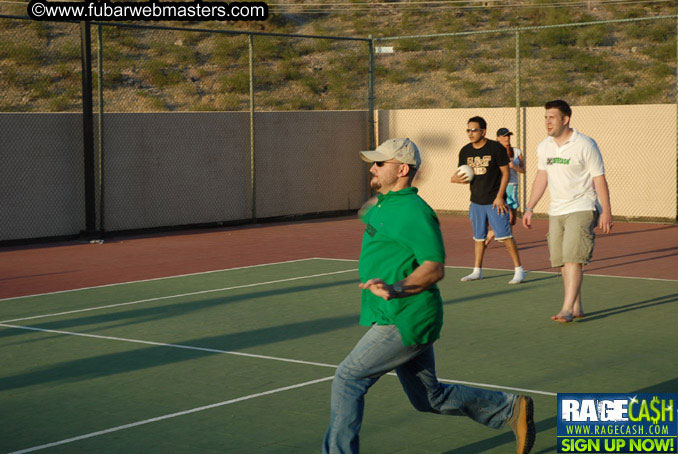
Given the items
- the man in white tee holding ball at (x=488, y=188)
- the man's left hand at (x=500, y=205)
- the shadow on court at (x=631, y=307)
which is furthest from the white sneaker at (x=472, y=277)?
the shadow on court at (x=631, y=307)

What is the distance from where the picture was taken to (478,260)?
13.2 metres

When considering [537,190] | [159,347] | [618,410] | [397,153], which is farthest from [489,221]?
[397,153]

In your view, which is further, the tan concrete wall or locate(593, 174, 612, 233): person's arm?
the tan concrete wall

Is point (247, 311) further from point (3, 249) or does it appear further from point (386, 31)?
point (386, 31)

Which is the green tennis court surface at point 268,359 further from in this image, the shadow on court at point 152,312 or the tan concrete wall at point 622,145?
the tan concrete wall at point 622,145

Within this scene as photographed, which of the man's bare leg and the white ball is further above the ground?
the white ball

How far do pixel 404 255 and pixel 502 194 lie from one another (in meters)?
7.72

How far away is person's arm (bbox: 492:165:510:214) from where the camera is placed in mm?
12805

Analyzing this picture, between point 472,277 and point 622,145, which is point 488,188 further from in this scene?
point 622,145

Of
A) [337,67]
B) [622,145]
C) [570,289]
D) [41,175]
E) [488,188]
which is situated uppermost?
[337,67]

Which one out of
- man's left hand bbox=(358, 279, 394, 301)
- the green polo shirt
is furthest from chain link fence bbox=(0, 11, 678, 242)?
man's left hand bbox=(358, 279, 394, 301)

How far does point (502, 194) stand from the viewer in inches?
506

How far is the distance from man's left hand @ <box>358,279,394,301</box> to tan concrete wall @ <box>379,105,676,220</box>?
17.0 metres

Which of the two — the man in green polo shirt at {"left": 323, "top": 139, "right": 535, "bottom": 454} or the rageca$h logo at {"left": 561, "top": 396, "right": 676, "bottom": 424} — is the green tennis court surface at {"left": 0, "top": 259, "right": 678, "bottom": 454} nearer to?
the rageca$h logo at {"left": 561, "top": 396, "right": 676, "bottom": 424}
